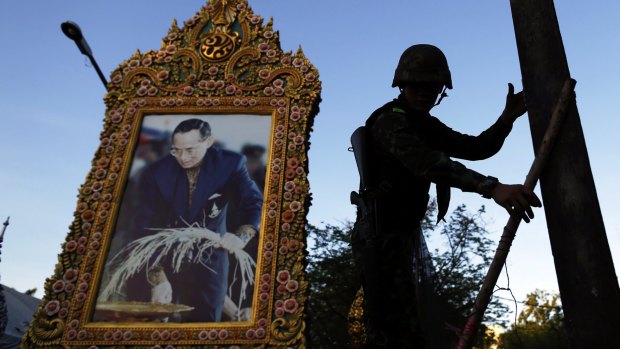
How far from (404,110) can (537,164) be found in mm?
831

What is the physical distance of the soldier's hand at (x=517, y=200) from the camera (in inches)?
80.6

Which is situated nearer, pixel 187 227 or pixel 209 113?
pixel 187 227

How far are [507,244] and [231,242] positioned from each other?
17.4ft

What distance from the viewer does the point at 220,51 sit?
873cm

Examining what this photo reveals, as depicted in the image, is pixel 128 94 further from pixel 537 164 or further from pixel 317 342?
pixel 317 342

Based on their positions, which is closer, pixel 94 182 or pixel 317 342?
pixel 94 182

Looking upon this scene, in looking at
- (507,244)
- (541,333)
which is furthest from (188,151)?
(541,333)

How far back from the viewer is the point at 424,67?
109 inches

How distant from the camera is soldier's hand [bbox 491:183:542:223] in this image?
6.72 feet

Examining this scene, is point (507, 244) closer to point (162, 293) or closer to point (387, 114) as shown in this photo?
point (387, 114)

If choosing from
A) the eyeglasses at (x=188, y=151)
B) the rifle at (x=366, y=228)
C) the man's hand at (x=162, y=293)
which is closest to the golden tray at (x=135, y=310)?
the man's hand at (x=162, y=293)

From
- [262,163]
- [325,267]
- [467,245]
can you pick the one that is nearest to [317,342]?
[325,267]

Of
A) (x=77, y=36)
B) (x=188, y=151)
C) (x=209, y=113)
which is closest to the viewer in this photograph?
(x=188, y=151)

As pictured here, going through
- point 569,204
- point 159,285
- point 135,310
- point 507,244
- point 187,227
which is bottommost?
point 507,244
